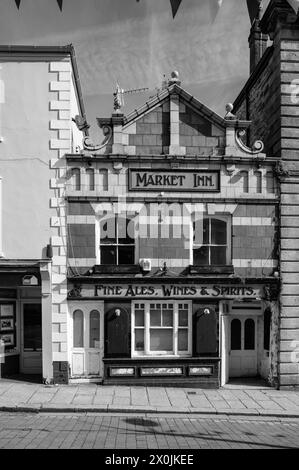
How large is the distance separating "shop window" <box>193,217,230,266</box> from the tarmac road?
4.57 metres

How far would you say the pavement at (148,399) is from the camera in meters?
10.7

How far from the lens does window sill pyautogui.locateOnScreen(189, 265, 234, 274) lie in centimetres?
1276

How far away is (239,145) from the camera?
13.1m

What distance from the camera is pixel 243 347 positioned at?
14.0 meters

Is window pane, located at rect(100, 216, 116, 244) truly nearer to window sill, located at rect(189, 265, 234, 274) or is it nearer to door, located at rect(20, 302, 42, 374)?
window sill, located at rect(189, 265, 234, 274)

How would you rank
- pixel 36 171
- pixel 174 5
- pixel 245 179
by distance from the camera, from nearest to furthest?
pixel 174 5 → pixel 36 171 → pixel 245 179

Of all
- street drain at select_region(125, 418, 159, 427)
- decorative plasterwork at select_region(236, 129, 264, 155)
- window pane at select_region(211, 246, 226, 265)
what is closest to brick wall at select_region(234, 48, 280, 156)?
decorative plasterwork at select_region(236, 129, 264, 155)

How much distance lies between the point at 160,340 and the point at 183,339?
2.35 feet

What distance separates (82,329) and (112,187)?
444cm

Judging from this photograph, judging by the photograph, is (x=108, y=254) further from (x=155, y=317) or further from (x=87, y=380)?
(x=87, y=380)

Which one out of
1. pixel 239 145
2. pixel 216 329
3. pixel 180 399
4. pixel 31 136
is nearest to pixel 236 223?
pixel 239 145

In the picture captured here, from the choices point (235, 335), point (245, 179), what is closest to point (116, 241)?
point (245, 179)
